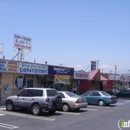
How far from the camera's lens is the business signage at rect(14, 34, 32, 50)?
27453mm

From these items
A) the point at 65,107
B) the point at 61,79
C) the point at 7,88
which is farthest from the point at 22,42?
the point at 65,107

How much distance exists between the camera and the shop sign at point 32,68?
22.3 m

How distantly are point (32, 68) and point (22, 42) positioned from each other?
5.93 m

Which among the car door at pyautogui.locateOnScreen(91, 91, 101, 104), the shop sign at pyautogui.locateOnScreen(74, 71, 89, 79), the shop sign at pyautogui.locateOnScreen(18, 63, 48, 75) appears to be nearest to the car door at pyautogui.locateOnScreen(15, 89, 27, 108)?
the shop sign at pyautogui.locateOnScreen(18, 63, 48, 75)

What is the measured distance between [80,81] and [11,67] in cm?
1523

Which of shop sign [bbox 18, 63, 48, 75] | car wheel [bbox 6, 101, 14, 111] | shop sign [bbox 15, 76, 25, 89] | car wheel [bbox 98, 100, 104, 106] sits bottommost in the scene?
car wheel [bbox 98, 100, 104, 106]

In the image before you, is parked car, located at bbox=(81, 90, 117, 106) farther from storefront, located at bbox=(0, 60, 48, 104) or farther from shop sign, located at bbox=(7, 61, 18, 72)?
shop sign, located at bbox=(7, 61, 18, 72)

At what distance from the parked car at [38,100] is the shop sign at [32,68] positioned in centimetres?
639

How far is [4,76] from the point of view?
21844mm

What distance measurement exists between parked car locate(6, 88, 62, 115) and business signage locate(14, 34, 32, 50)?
487 inches

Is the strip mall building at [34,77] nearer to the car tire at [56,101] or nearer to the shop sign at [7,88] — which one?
the shop sign at [7,88]

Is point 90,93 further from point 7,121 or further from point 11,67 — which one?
point 7,121

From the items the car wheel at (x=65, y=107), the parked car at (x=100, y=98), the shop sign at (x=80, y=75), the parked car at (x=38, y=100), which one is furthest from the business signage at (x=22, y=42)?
the car wheel at (x=65, y=107)

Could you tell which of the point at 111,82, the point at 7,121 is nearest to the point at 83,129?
the point at 7,121
